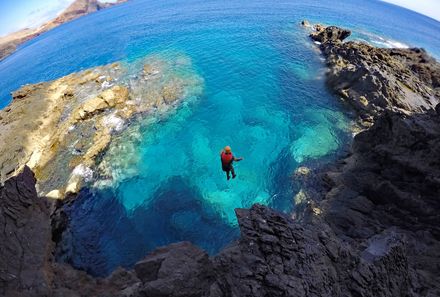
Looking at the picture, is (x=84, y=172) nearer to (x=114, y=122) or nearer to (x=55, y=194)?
(x=55, y=194)

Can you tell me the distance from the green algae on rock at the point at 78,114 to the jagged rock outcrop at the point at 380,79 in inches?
703

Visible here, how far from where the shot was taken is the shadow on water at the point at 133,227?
654 inches

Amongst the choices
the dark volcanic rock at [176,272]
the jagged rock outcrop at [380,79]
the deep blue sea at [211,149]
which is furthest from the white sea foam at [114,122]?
the jagged rock outcrop at [380,79]

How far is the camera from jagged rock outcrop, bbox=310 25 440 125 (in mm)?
27266

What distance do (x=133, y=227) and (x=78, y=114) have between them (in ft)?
52.8

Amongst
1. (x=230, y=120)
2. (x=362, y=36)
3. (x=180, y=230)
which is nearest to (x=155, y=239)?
(x=180, y=230)

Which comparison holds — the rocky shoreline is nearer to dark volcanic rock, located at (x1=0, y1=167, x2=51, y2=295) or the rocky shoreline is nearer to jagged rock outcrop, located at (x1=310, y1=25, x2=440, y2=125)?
dark volcanic rock, located at (x1=0, y1=167, x2=51, y2=295)

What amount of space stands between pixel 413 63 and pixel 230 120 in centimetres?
3034

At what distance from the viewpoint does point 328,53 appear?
135ft

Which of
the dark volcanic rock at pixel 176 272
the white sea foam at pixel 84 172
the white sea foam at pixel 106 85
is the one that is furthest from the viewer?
the white sea foam at pixel 106 85

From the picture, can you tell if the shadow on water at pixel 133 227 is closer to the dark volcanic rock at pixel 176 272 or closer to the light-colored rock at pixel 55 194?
the light-colored rock at pixel 55 194

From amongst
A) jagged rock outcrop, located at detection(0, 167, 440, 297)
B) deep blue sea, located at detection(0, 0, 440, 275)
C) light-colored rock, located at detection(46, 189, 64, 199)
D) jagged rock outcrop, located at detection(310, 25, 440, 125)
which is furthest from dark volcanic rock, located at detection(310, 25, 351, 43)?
light-colored rock, located at detection(46, 189, 64, 199)

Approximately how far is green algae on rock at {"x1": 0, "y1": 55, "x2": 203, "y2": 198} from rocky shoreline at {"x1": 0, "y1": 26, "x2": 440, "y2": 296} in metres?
5.20

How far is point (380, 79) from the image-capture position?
2891cm
